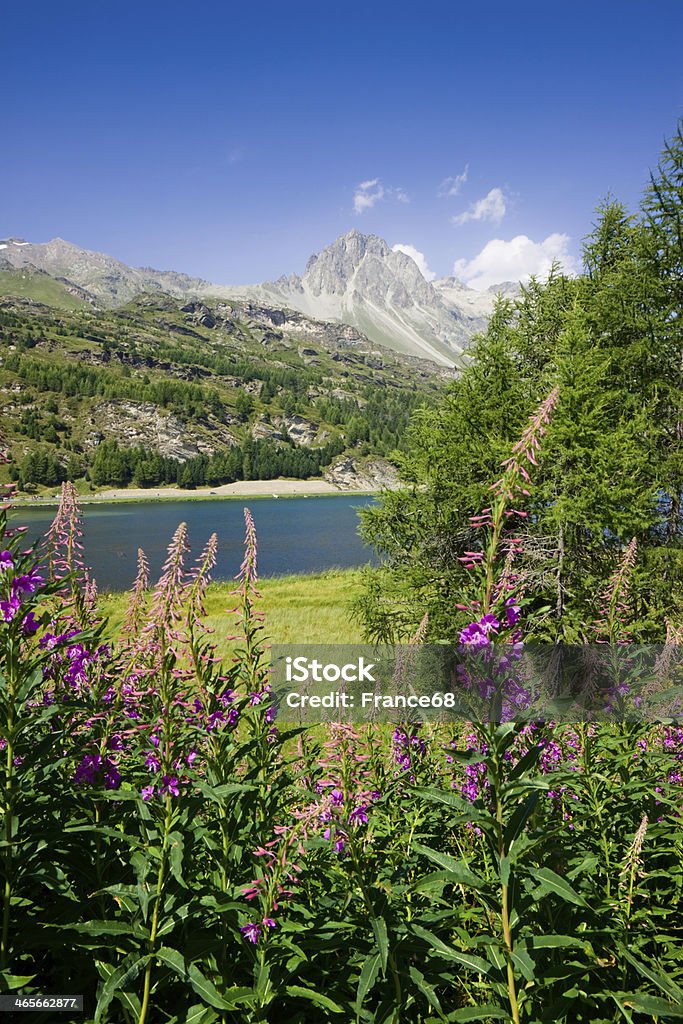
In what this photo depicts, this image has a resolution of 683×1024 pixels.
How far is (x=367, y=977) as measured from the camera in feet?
7.12

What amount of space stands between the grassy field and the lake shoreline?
98.9 m

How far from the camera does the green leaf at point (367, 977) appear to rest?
209cm

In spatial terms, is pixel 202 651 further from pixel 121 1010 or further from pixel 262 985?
pixel 121 1010

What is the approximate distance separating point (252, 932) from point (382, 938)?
0.61 metres

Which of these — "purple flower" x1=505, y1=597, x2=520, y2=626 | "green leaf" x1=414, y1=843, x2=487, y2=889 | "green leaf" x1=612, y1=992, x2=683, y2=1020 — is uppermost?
"purple flower" x1=505, y1=597, x2=520, y2=626

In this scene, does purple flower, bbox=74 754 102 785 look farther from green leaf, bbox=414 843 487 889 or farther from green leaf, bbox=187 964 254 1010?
green leaf, bbox=414 843 487 889

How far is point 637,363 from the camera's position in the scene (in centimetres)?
1416

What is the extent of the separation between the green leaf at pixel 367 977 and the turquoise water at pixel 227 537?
25138 mm

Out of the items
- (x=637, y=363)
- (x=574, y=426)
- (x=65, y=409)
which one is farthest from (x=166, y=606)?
(x=65, y=409)

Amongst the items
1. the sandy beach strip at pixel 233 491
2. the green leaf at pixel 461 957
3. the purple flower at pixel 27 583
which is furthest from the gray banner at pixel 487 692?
the sandy beach strip at pixel 233 491

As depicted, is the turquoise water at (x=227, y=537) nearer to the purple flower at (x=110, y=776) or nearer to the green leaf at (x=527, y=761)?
the purple flower at (x=110, y=776)

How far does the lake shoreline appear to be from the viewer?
133750 mm

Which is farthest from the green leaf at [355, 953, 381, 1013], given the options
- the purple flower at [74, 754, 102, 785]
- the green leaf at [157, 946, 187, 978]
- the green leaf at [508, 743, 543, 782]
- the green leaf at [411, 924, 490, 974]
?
the purple flower at [74, 754, 102, 785]

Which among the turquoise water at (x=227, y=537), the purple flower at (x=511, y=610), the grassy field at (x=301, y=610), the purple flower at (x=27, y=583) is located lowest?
the turquoise water at (x=227, y=537)
